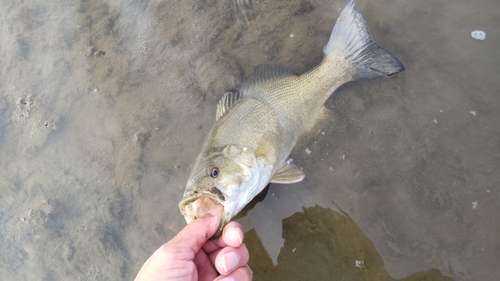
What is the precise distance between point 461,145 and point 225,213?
239cm

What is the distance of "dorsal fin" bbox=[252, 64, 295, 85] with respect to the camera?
133 inches

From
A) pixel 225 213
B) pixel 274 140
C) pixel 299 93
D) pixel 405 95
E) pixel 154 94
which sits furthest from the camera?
pixel 154 94

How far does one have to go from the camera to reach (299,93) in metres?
3.26

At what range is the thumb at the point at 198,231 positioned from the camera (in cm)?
230

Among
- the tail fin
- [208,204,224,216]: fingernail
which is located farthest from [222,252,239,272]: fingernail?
the tail fin

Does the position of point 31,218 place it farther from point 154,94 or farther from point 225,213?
point 225,213

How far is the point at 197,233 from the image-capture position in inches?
Result: 90.6

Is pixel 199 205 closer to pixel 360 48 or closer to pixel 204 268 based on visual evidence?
pixel 204 268

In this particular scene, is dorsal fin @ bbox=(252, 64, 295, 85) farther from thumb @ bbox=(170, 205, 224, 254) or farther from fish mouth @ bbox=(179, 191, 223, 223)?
thumb @ bbox=(170, 205, 224, 254)

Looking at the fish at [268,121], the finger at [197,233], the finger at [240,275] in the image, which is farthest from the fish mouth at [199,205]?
the finger at [240,275]

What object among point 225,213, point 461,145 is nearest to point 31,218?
point 225,213

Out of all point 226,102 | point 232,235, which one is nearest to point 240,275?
point 232,235

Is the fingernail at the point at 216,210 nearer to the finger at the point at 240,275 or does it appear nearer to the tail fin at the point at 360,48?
the finger at the point at 240,275

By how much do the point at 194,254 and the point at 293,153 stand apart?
5.14ft
